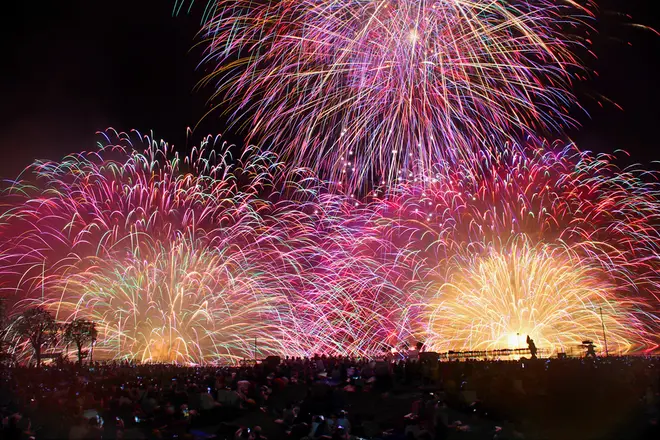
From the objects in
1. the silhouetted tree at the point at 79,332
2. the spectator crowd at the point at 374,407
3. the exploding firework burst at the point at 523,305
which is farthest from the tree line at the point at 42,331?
the spectator crowd at the point at 374,407

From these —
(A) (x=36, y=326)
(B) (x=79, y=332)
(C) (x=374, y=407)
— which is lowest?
(C) (x=374, y=407)

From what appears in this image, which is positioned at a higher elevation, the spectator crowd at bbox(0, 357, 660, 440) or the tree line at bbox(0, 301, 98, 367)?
the tree line at bbox(0, 301, 98, 367)

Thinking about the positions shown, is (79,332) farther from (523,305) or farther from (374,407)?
(374,407)

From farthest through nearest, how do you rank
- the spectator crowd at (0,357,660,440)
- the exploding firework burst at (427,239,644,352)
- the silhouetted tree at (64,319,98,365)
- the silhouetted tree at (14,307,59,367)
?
the silhouetted tree at (14,307,59,367) < the silhouetted tree at (64,319,98,365) < the exploding firework burst at (427,239,644,352) < the spectator crowd at (0,357,660,440)

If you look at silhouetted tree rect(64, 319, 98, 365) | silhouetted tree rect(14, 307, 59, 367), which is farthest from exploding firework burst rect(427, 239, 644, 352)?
silhouetted tree rect(14, 307, 59, 367)

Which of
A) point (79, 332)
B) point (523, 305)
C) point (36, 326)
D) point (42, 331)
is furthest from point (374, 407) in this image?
point (36, 326)

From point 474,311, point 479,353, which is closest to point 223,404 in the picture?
point 479,353

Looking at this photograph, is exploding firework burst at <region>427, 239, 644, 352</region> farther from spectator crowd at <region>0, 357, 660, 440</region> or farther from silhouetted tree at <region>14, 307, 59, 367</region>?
silhouetted tree at <region>14, 307, 59, 367</region>

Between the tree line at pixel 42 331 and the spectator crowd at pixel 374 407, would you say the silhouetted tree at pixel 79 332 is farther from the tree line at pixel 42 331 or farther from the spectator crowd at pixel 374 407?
the spectator crowd at pixel 374 407

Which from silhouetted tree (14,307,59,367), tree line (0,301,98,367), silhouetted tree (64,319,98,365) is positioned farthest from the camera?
silhouetted tree (14,307,59,367)

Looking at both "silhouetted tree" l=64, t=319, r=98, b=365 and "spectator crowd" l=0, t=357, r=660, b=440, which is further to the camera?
"silhouetted tree" l=64, t=319, r=98, b=365
